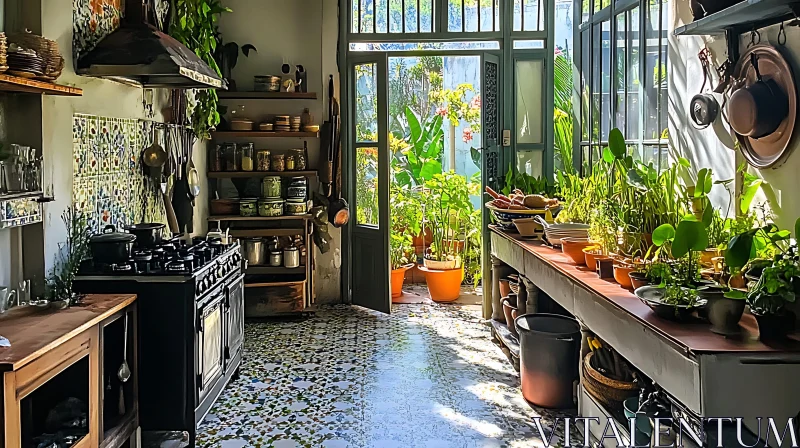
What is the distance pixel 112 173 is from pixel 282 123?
2.36 meters

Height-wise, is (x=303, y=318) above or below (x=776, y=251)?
below

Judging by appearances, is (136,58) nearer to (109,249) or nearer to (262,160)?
(109,249)

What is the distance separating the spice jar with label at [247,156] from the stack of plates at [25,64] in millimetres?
3417

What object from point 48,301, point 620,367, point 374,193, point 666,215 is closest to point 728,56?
point 666,215

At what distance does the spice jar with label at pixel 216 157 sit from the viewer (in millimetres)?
6426

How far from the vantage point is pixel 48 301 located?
3287 mm

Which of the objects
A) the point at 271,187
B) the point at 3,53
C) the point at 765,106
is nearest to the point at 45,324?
the point at 3,53

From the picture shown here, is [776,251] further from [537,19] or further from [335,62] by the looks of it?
[335,62]

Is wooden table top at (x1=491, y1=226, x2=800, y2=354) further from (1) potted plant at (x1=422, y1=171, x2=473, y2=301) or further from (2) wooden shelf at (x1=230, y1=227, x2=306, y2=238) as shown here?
(1) potted plant at (x1=422, y1=171, x2=473, y2=301)

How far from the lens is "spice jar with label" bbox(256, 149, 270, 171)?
6.47 m

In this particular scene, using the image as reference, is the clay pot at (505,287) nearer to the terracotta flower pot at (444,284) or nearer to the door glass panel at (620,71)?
the door glass panel at (620,71)

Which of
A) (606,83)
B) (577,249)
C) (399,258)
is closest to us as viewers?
(577,249)

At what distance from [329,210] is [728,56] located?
417 cm

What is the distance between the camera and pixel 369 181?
22.2 ft
